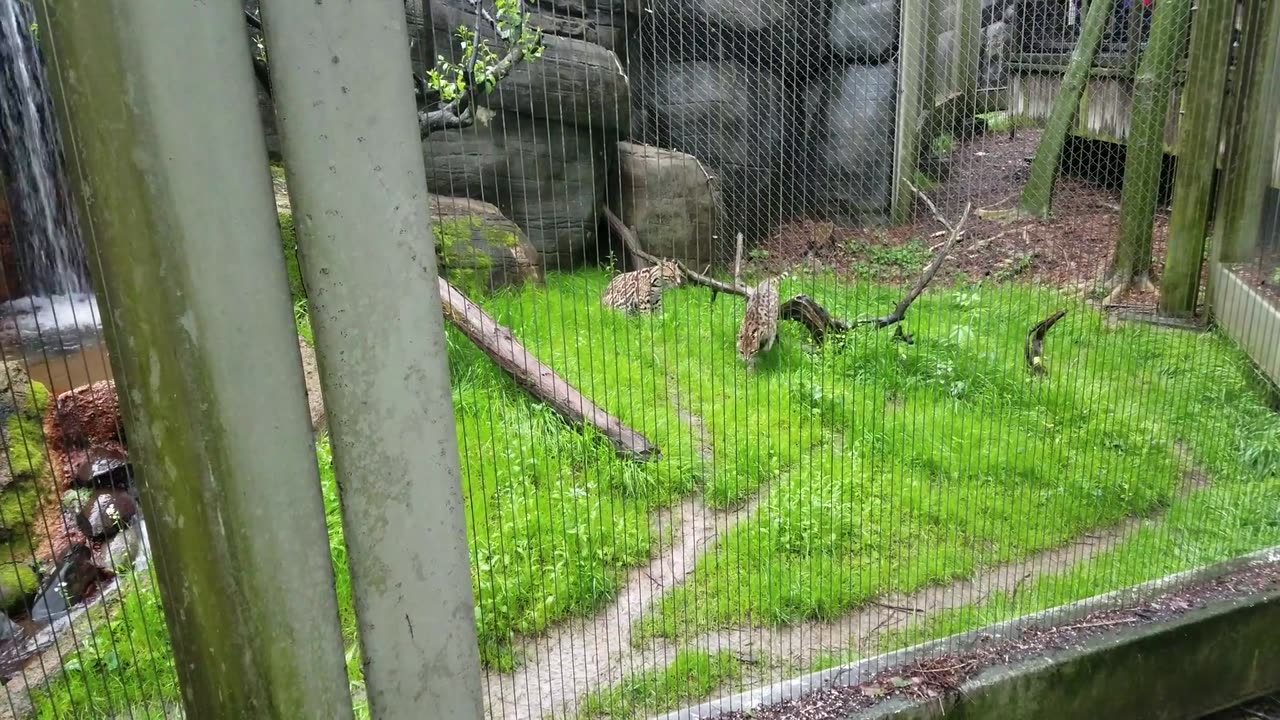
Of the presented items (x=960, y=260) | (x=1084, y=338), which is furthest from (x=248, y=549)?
(x=1084, y=338)

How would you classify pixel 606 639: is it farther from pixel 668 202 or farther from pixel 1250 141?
pixel 1250 141

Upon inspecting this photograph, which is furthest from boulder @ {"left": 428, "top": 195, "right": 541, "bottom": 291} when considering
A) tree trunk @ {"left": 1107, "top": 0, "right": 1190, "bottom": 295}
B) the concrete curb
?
tree trunk @ {"left": 1107, "top": 0, "right": 1190, "bottom": 295}

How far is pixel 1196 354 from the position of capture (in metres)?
4.36

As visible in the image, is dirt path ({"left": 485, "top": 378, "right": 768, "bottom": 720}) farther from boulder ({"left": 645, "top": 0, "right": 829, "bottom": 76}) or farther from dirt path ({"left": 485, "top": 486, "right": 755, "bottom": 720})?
boulder ({"left": 645, "top": 0, "right": 829, "bottom": 76})

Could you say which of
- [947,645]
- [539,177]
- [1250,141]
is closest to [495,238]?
[539,177]

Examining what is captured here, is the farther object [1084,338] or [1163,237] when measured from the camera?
[1163,237]

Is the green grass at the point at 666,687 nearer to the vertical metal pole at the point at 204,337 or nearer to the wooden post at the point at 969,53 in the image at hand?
the vertical metal pole at the point at 204,337

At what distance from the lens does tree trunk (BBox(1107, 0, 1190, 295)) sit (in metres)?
5.55

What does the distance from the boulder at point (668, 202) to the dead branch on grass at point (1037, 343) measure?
170 cm

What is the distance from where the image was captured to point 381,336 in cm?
200

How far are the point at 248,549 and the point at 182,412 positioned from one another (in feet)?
1.09

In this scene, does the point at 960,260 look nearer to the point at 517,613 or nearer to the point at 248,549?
the point at 517,613

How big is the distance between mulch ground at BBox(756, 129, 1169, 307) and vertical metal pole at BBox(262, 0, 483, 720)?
4.45ft

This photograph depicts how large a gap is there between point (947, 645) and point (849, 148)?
179cm
